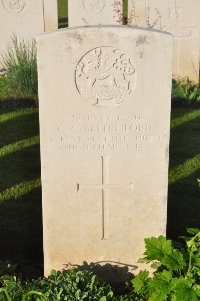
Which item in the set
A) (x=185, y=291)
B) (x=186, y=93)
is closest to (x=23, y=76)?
(x=186, y=93)

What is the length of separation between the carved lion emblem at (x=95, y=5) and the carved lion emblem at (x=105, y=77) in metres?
5.66

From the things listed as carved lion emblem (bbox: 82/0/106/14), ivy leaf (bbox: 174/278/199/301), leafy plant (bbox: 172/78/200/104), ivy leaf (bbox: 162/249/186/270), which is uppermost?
carved lion emblem (bbox: 82/0/106/14)

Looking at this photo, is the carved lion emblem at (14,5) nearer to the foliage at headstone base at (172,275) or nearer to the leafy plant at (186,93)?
→ the leafy plant at (186,93)

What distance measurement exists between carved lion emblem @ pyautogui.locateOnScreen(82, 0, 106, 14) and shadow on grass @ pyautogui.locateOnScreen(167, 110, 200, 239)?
2477 millimetres

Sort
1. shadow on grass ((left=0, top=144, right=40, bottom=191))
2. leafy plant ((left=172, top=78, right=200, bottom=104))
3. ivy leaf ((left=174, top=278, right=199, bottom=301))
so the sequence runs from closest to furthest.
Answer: ivy leaf ((left=174, top=278, right=199, bottom=301)), shadow on grass ((left=0, top=144, right=40, bottom=191)), leafy plant ((left=172, top=78, right=200, bottom=104))

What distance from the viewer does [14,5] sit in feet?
29.4

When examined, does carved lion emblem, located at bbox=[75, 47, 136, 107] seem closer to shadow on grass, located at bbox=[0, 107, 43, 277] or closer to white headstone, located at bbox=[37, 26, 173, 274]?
white headstone, located at bbox=[37, 26, 173, 274]

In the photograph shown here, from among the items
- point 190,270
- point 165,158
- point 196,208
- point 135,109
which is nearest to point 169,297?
point 190,270

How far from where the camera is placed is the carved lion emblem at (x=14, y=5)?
29.2ft

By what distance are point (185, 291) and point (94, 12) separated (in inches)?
260

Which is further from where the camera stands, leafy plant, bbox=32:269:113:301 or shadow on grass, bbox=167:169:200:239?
shadow on grass, bbox=167:169:200:239

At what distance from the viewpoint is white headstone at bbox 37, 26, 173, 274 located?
347cm

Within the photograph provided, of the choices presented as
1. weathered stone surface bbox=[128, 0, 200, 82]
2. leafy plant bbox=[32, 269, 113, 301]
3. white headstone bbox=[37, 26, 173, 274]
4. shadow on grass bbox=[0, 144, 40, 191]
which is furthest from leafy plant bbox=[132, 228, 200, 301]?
weathered stone surface bbox=[128, 0, 200, 82]

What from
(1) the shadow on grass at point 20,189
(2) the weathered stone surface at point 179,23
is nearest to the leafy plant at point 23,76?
(1) the shadow on grass at point 20,189
